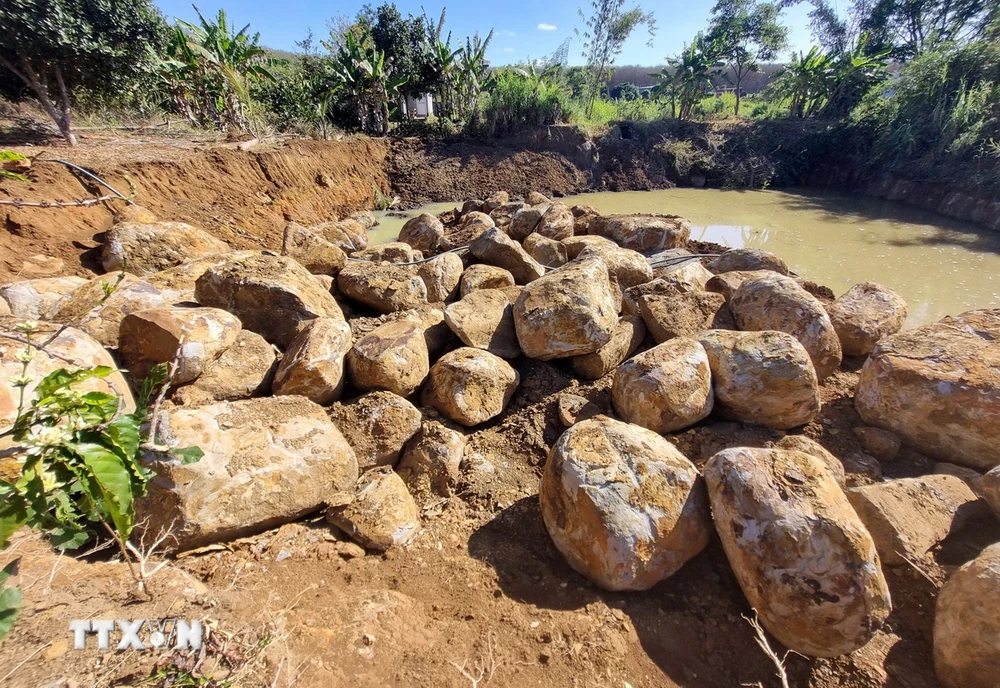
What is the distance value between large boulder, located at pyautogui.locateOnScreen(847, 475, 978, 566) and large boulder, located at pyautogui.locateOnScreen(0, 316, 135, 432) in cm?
339

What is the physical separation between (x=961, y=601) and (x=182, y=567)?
319cm

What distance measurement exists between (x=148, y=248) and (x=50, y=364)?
300cm

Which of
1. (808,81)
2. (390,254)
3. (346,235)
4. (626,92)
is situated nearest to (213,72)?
(346,235)

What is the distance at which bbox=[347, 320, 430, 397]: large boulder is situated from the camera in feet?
9.51

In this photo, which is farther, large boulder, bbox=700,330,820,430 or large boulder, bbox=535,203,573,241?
large boulder, bbox=535,203,573,241

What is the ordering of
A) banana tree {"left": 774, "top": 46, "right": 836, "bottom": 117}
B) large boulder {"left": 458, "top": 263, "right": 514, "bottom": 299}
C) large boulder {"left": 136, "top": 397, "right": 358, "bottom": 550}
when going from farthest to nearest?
banana tree {"left": 774, "top": 46, "right": 836, "bottom": 117} → large boulder {"left": 458, "top": 263, "right": 514, "bottom": 299} → large boulder {"left": 136, "top": 397, "right": 358, "bottom": 550}

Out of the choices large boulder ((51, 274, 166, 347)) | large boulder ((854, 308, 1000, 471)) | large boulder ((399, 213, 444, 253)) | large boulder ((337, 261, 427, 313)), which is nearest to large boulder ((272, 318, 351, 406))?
large boulder ((337, 261, 427, 313))

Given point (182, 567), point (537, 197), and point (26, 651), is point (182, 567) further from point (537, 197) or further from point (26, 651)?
point (537, 197)

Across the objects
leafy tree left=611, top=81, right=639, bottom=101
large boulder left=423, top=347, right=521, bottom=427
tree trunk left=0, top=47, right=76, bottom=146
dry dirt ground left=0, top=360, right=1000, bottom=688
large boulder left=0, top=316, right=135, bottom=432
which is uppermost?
leafy tree left=611, top=81, right=639, bottom=101

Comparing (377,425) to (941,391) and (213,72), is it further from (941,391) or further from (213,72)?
(213,72)

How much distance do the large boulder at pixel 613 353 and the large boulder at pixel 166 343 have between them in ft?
8.22

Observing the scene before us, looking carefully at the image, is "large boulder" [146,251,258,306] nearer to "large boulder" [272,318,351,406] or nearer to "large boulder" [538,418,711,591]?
"large boulder" [272,318,351,406]

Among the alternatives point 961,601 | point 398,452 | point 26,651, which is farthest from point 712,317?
point 26,651

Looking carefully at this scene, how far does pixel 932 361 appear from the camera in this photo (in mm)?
2729
